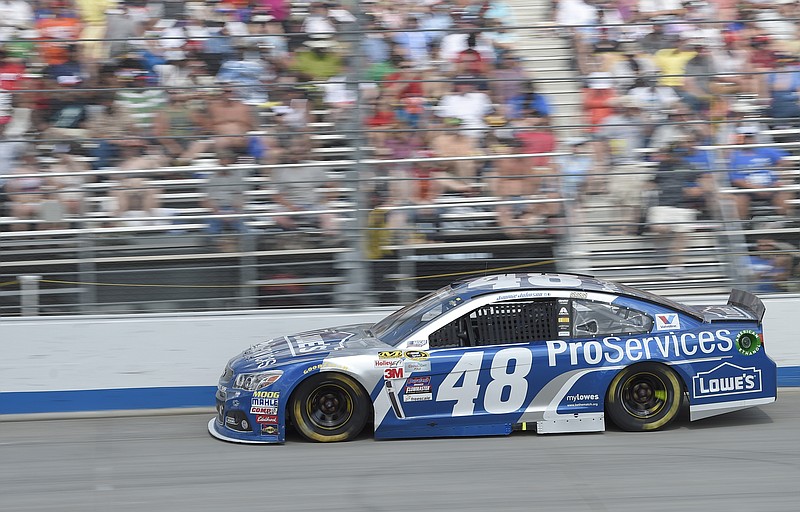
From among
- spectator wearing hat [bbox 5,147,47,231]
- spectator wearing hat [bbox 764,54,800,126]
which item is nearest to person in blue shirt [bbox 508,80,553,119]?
spectator wearing hat [bbox 764,54,800,126]

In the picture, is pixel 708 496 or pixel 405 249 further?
pixel 405 249

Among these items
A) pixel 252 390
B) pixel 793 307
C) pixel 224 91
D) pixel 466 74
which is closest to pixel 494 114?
pixel 466 74

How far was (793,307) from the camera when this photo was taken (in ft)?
28.7

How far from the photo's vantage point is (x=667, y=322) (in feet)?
23.9

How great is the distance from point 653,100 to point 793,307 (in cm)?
246

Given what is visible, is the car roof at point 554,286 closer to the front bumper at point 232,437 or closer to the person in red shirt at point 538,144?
the front bumper at point 232,437

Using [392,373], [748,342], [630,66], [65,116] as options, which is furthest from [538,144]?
[65,116]

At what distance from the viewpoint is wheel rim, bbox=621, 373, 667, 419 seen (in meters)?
7.21

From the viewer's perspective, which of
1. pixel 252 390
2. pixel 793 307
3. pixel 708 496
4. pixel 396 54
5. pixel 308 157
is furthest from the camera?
pixel 396 54

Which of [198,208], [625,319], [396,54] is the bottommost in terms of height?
[625,319]

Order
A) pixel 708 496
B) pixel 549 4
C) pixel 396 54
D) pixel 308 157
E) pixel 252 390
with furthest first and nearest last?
pixel 549 4
pixel 396 54
pixel 308 157
pixel 252 390
pixel 708 496

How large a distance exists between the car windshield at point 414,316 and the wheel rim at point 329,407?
52 centimetres

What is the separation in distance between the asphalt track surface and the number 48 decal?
10.6 inches

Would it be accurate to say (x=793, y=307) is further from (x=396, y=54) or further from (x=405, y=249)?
(x=396, y=54)
